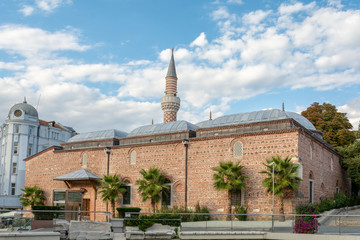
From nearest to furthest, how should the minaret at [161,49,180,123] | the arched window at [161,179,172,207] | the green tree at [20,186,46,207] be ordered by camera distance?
the arched window at [161,179,172,207] < the green tree at [20,186,46,207] < the minaret at [161,49,180,123]

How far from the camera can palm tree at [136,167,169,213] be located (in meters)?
27.9

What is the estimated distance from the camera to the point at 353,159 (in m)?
32.9

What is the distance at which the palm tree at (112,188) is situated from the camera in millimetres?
29984

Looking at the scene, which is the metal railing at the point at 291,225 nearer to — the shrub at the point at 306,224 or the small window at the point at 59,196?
the shrub at the point at 306,224

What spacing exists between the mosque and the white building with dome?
697 centimetres

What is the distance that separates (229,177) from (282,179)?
11.1 feet

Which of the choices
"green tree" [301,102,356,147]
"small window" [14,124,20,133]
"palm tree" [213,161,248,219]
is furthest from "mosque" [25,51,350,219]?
"small window" [14,124,20,133]

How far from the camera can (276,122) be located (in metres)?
26.1

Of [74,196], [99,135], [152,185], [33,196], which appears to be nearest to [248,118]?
[152,185]

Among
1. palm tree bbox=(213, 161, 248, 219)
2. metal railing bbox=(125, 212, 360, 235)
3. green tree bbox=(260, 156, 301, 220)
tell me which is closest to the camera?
metal railing bbox=(125, 212, 360, 235)

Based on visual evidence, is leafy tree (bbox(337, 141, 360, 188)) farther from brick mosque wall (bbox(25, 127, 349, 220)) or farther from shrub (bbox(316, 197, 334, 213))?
shrub (bbox(316, 197, 334, 213))

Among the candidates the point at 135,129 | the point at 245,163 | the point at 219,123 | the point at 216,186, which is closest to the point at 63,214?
the point at 216,186

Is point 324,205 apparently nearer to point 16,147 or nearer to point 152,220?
point 152,220

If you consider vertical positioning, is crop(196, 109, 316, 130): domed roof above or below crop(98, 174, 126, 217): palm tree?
above
